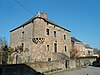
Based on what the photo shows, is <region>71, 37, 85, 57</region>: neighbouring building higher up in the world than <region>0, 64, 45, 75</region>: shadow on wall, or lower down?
higher up

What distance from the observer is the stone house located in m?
32.9

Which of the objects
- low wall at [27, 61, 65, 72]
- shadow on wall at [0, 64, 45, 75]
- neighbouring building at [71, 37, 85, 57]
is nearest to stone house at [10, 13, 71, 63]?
neighbouring building at [71, 37, 85, 57]

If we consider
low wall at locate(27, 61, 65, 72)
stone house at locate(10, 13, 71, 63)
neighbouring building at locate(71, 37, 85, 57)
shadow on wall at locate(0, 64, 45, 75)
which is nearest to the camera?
shadow on wall at locate(0, 64, 45, 75)

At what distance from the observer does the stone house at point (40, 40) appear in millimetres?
32906

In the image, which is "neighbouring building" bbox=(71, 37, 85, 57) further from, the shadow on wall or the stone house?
the shadow on wall

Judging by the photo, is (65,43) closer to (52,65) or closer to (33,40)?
(33,40)

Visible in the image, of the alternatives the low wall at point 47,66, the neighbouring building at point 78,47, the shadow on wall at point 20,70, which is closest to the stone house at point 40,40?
the neighbouring building at point 78,47

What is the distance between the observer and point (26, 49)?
3478cm

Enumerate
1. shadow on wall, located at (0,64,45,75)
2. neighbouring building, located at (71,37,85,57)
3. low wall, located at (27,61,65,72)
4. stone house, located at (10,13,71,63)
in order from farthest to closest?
neighbouring building, located at (71,37,85,57) → stone house, located at (10,13,71,63) → low wall, located at (27,61,65,72) → shadow on wall, located at (0,64,45,75)

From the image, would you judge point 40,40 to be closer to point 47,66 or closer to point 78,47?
point 47,66

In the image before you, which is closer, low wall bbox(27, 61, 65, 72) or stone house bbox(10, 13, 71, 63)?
low wall bbox(27, 61, 65, 72)

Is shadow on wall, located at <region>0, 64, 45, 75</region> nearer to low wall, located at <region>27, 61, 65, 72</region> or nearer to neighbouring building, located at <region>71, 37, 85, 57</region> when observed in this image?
low wall, located at <region>27, 61, 65, 72</region>

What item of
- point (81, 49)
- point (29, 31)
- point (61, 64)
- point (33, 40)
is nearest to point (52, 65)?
point (61, 64)

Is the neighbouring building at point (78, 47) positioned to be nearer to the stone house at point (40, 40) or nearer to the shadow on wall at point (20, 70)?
the stone house at point (40, 40)
